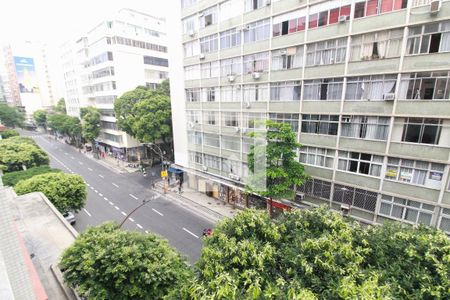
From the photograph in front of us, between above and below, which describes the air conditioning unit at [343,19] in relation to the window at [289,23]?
below

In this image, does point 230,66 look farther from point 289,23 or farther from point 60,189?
point 60,189

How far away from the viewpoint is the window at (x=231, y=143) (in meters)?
21.7

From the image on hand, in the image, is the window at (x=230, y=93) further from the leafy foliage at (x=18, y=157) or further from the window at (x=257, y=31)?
the leafy foliage at (x=18, y=157)

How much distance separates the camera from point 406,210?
1366cm

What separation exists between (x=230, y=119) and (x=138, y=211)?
45.0 feet

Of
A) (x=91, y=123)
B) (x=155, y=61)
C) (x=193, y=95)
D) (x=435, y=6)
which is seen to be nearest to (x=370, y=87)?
(x=435, y=6)

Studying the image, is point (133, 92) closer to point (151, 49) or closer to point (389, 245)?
point (151, 49)

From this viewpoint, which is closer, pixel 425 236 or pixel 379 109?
pixel 425 236

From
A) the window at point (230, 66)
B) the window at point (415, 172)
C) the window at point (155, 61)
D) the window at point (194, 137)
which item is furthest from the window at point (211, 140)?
the window at point (155, 61)

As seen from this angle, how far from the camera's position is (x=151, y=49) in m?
40.8

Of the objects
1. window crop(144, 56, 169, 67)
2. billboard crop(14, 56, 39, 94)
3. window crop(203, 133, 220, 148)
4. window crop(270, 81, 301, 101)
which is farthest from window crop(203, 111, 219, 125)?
billboard crop(14, 56, 39, 94)

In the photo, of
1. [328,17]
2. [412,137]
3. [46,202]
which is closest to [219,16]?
[328,17]

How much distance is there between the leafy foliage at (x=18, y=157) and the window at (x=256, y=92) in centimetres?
2616

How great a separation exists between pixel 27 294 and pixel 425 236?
1212 cm
